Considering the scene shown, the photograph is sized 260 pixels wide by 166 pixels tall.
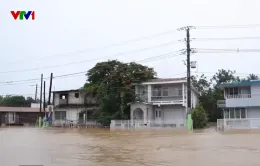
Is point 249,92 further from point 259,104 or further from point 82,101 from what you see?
point 82,101

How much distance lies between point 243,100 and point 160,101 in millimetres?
8694

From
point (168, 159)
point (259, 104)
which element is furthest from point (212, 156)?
point (259, 104)

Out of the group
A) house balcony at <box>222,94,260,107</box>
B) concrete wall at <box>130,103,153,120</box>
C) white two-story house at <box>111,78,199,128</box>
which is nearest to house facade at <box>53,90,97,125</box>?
concrete wall at <box>130,103,153,120</box>

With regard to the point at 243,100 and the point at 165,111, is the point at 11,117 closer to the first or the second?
the point at 165,111

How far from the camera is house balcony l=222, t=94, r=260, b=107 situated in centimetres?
3567

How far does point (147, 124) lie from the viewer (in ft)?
117

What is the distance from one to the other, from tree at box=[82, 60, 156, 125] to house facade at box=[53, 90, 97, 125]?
4.27 meters

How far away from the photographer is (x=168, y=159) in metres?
11.7

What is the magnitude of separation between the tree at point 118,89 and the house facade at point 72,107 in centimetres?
427

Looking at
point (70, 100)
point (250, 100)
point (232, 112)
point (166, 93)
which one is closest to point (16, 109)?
point (70, 100)

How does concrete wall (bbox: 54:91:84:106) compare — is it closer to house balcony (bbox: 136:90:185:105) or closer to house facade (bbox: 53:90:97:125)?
house facade (bbox: 53:90:97:125)

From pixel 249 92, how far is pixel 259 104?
1.78 metres

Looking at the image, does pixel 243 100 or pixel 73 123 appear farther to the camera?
pixel 73 123

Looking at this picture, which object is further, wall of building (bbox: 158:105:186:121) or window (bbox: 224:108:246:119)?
wall of building (bbox: 158:105:186:121)
